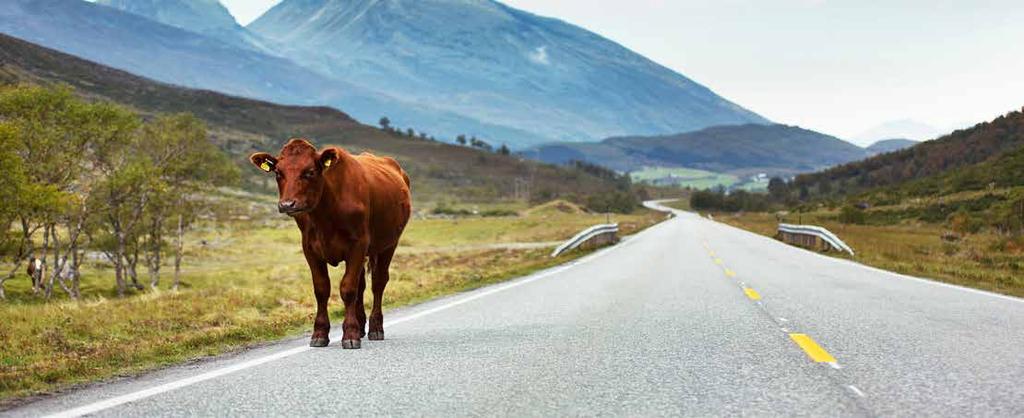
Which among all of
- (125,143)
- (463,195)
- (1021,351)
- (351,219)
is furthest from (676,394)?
(463,195)

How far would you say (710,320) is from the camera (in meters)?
10.3

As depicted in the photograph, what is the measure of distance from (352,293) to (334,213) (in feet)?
2.71

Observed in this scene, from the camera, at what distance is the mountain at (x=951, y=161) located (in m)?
89.2

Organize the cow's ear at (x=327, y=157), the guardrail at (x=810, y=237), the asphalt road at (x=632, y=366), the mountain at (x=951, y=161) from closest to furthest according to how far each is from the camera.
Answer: the asphalt road at (x=632, y=366)
the cow's ear at (x=327, y=157)
the guardrail at (x=810, y=237)
the mountain at (x=951, y=161)

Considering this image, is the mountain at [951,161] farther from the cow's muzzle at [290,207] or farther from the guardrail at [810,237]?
the cow's muzzle at [290,207]

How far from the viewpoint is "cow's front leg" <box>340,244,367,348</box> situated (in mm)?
7844

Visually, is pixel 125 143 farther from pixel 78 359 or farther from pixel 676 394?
pixel 676 394

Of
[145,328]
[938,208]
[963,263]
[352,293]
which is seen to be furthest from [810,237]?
[938,208]

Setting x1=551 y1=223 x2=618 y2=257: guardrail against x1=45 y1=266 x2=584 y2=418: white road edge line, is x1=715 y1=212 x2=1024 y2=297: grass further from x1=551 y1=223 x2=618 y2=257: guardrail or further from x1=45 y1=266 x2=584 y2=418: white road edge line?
x1=45 y1=266 x2=584 y2=418: white road edge line

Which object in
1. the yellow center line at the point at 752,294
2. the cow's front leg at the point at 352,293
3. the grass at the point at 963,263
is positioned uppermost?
the cow's front leg at the point at 352,293

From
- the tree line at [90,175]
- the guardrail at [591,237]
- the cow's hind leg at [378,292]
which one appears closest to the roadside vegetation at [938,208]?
the guardrail at [591,237]

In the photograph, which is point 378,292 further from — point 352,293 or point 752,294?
point 752,294

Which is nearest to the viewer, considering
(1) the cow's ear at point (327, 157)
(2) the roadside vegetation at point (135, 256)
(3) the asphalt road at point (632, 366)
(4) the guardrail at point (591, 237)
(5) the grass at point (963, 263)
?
(3) the asphalt road at point (632, 366)

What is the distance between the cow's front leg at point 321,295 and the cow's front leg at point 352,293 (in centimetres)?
19
